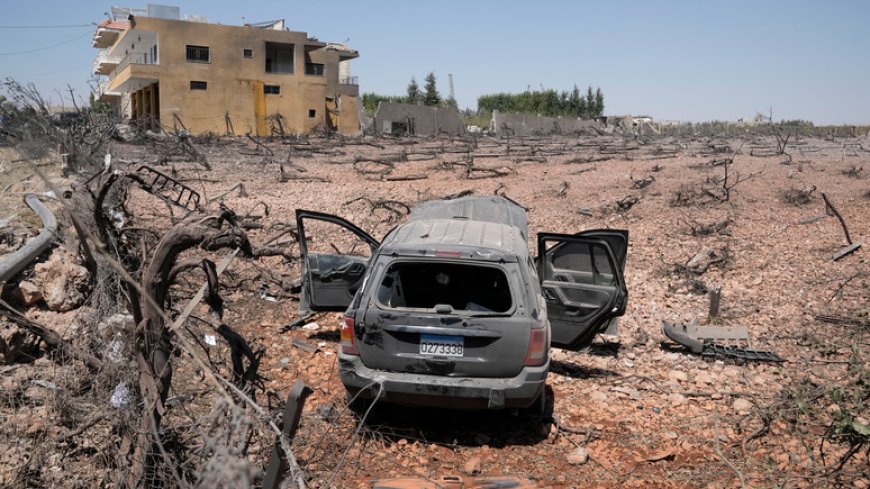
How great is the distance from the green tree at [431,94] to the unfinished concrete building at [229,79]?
1588cm

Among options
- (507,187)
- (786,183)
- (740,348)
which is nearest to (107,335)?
(740,348)

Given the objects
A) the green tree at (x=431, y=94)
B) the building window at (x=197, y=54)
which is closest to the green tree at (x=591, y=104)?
the green tree at (x=431, y=94)

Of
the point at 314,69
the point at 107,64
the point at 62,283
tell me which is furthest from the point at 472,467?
the point at 107,64

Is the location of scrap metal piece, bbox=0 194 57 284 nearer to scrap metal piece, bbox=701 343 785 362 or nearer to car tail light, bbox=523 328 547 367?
car tail light, bbox=523 328 547 367

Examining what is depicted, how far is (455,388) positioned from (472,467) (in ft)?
1.92

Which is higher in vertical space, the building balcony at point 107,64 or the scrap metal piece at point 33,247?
the building balcony at point 107,64

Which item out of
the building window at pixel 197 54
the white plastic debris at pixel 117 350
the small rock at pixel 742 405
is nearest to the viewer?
the white plastic debris at pixel 117 350

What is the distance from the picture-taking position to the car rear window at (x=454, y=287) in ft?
21.0

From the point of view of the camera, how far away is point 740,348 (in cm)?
744

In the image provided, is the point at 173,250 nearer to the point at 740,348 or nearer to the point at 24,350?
the point at 24,350

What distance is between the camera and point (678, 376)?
6.79 meters

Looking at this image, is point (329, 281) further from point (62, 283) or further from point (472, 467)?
point (472, 467)

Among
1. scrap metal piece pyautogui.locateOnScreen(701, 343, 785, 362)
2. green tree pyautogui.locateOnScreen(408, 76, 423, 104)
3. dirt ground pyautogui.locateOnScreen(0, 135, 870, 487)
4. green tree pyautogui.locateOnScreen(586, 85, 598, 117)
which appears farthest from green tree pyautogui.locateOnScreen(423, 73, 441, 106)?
scrap metal piece pyautogui.locateOnScreen(701, 343, 785, 362)

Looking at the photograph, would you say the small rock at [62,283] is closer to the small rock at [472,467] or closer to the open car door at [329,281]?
the open car door at [329,281]
